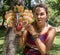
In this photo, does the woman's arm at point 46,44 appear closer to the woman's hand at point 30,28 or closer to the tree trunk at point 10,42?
the woman's hand at point 30,28

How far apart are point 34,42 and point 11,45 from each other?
539 centimetres

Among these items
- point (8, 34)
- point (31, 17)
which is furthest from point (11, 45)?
point (31, 17)

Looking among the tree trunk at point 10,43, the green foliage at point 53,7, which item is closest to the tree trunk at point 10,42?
the tree trunk at point 10,43

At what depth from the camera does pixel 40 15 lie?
119 inches

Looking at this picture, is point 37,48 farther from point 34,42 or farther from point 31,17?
point 31,17

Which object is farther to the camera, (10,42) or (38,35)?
(10,42)

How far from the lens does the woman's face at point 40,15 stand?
300 cm

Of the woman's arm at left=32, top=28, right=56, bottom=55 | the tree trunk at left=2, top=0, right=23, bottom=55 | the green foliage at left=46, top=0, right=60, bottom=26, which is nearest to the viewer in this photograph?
the woman's arm at left=32, top=28, right=56, bottom=55

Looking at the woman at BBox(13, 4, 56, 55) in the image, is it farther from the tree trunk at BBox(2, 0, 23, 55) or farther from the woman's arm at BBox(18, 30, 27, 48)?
the tree trunk at BBox(2, 0, 23, 55)

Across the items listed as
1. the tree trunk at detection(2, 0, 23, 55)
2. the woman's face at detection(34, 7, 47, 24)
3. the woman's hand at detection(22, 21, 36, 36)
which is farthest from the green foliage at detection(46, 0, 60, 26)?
the woman's hand at detection(22, 21, 36, 36)

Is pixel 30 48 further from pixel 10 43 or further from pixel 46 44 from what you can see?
pixel 10 43

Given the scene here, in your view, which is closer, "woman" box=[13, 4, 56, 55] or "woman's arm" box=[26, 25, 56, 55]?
"woman's arm" box=[26, 25, 56, 55]

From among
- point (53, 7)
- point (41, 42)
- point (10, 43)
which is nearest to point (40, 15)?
point (41, 42)

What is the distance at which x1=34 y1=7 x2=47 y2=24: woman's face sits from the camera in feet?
9.84
